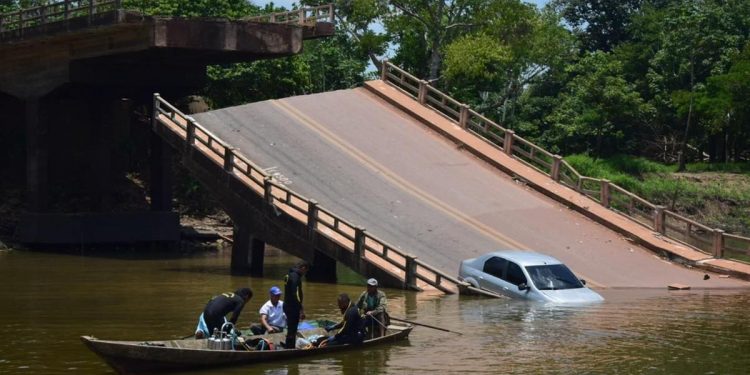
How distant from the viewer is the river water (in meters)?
23.1

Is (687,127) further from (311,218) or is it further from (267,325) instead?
(267,325)

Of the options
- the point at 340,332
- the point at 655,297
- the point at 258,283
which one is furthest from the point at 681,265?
the point at 340,332

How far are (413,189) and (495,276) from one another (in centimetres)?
973

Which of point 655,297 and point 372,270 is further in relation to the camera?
point 372,270

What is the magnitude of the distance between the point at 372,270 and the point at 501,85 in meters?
51.6

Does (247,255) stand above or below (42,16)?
below

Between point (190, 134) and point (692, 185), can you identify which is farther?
point (692, 185)

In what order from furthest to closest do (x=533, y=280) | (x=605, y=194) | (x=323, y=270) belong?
1. (x=605, y=194)
2. (x=323, y=270)
3. (x=533, y=280)

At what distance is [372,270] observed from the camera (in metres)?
35.8

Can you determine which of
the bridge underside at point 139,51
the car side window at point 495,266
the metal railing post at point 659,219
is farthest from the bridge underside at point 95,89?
the car side window at point 495,266

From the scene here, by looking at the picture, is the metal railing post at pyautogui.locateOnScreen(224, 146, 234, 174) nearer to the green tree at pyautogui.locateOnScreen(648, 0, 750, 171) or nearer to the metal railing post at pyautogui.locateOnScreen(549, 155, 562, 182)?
the metal railing post at pyautogui.locateOnScreen(549, 155, 562, 182)

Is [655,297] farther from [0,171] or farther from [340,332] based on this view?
[0,171]

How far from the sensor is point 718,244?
38844 mm

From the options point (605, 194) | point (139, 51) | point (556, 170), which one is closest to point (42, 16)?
point (139, 51)
